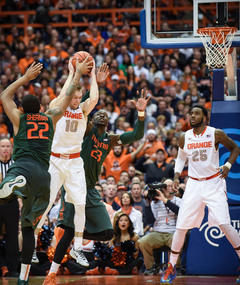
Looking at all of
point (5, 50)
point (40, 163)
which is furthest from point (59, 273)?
point (5, 50)

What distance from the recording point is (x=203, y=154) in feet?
30.1

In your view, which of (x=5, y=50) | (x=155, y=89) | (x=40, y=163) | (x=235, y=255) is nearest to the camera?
(x=40, y=163)

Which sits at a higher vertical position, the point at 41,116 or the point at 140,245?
the point at 41,116

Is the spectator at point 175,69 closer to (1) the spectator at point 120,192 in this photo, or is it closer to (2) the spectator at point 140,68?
(2) the spectator at point 140,68

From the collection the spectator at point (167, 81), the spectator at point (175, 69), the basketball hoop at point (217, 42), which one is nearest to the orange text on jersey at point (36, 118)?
the basketball hoop at point (217, 42)

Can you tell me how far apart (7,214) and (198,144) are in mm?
3756

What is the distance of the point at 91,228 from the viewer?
9172 mm

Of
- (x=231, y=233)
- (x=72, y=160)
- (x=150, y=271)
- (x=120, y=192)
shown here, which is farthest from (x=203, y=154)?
(x=120, y=192)

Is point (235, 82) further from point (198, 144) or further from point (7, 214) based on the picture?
point (7, 214)

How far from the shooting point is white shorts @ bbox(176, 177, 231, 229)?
29.3ft

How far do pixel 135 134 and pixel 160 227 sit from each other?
245 cm

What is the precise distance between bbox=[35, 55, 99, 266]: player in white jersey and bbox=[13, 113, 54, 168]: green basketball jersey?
1.08 meters

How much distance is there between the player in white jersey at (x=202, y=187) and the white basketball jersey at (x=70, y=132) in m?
1.59

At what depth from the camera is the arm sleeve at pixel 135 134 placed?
9.25 meters
